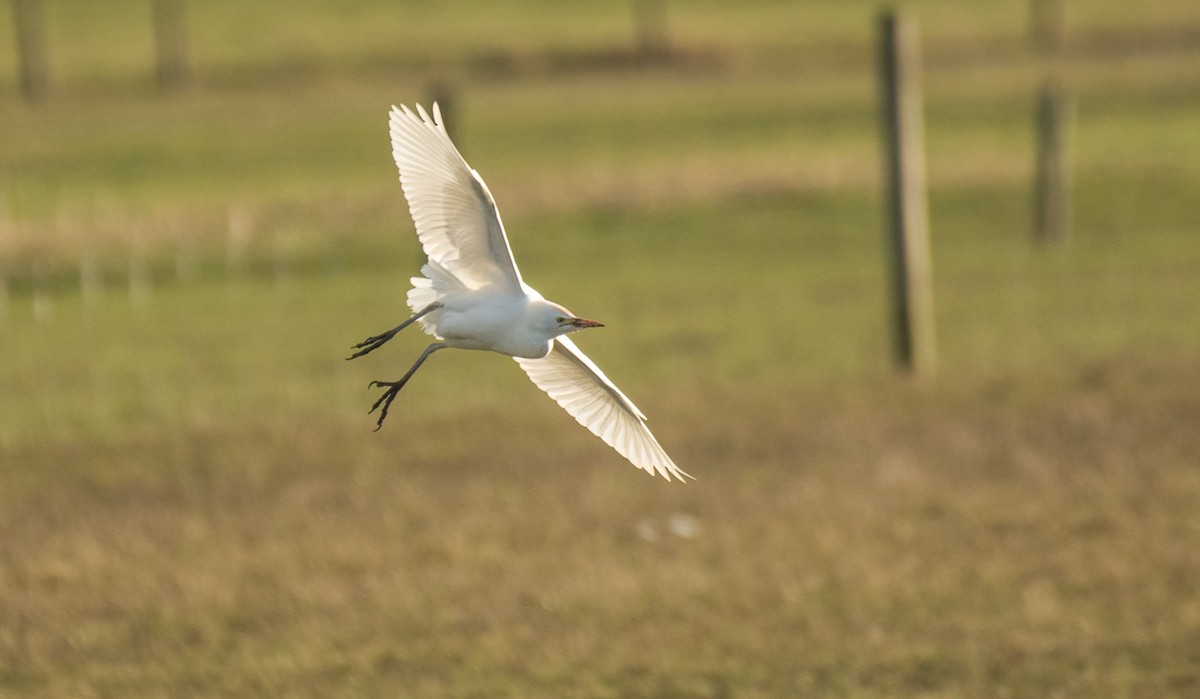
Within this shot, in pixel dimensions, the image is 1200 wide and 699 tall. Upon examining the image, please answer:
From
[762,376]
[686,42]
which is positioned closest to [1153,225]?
[762,376]

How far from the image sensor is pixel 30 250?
19234 mm

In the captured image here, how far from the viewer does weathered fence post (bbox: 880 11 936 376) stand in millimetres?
12023

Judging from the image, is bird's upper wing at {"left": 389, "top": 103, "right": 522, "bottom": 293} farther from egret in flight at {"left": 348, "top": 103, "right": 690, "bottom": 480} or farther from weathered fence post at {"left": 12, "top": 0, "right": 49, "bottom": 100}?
weathered fence post at {"left": 12, "top": 0, "right": 49, "bottom": 100}

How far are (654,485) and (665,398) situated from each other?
2016 mm

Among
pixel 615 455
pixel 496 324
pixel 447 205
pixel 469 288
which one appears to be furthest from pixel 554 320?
pixel 615 455

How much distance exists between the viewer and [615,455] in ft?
34.0

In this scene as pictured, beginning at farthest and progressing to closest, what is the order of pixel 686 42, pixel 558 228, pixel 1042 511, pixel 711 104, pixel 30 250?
pixel 686 42, pixel 711 104, pixel 558 228, pixel 30 250, pixel 1042 511

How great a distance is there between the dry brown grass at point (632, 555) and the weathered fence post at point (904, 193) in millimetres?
1031

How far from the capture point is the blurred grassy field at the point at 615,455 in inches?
286

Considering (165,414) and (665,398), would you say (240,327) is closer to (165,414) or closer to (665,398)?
(165,414)

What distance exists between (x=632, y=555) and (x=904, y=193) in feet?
15.1

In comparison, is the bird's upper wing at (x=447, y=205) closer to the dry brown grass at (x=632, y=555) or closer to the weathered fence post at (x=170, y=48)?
the dry brown grass at (x=632, y=555)

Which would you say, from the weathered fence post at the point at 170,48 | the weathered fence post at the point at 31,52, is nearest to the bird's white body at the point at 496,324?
the weathered fence post at the point at 31,52

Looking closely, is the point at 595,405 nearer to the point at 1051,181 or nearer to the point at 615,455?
the point at 615,455
